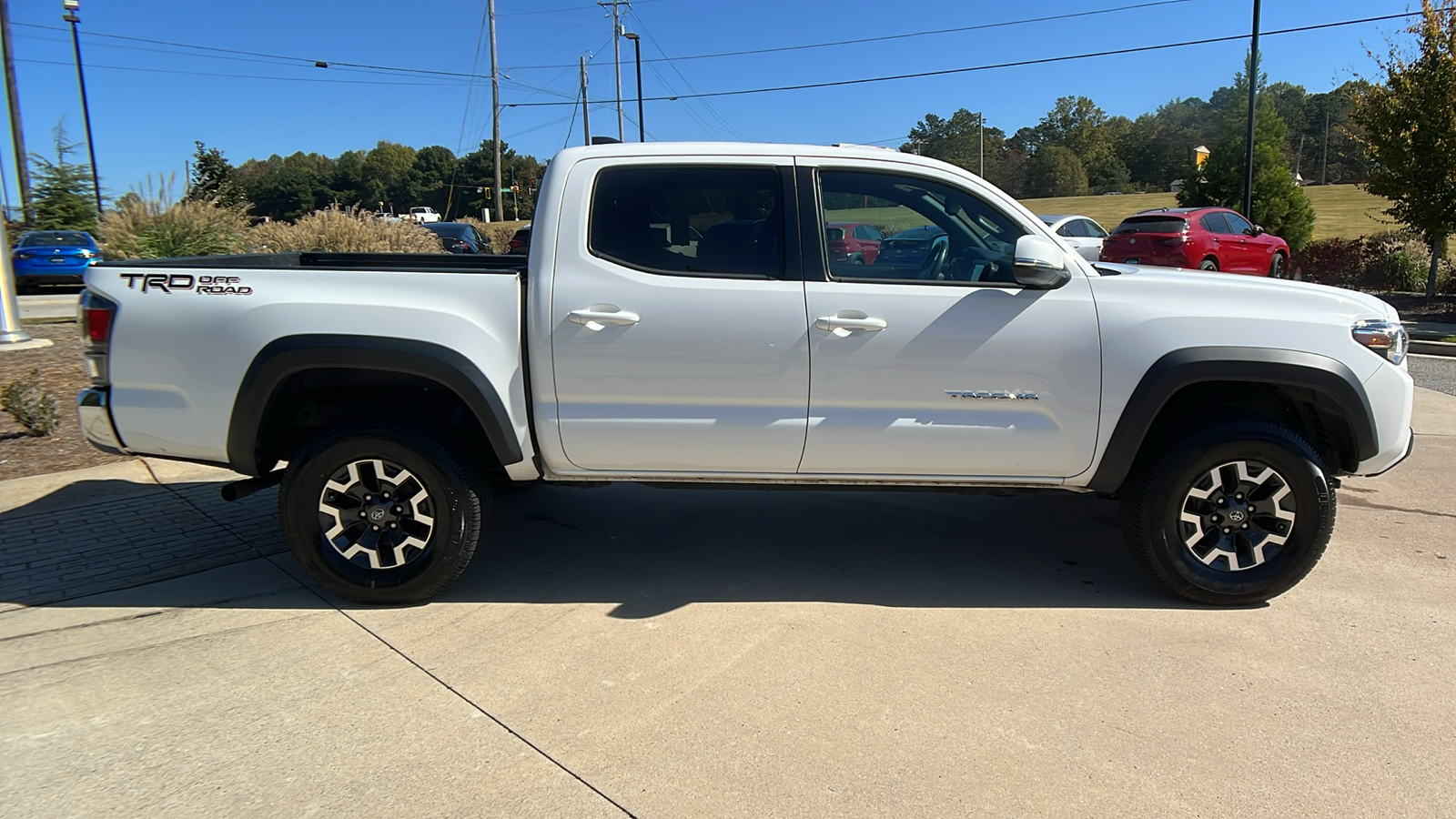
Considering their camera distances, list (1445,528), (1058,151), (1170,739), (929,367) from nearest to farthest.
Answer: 1. (1170,739)
2. (929,367)
3. (1445,528)
4. (1058,151)

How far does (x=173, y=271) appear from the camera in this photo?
160 inches

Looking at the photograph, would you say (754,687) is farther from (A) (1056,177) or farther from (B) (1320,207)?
(A) (1056,177)

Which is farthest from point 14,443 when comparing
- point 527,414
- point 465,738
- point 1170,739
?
point 1170,739

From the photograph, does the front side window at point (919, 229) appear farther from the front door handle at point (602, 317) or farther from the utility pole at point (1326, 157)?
the utility pole at point (1326, 157)

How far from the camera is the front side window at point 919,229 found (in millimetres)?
4137

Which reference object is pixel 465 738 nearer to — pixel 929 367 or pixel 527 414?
pixel 527 414

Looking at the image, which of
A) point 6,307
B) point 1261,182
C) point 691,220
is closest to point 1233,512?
point 691,220

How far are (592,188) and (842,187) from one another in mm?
1116

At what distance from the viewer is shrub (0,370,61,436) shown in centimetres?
665

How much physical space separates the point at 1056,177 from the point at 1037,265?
77.4 m

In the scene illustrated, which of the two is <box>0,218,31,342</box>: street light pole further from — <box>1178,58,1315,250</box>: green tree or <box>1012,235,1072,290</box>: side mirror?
<box>1178,58,1315,250</box>: green tree

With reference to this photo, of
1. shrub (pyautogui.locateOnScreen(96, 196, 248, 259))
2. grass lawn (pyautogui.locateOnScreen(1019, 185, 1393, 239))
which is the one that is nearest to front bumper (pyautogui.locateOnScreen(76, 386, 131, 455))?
shrub (pyautogui.locateOnScreen(96, 196, 248, 259))

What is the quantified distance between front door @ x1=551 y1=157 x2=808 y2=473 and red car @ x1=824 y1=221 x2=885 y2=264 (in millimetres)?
204

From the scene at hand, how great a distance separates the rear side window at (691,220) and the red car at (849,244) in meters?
0.23
